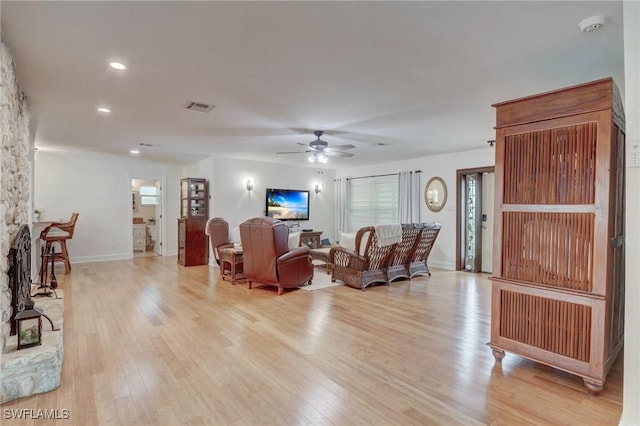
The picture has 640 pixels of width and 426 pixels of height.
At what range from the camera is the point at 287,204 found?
8.47 metres

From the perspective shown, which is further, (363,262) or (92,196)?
(92,196)

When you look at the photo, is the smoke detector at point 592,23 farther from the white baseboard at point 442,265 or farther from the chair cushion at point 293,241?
the white baseboard at point 442,265

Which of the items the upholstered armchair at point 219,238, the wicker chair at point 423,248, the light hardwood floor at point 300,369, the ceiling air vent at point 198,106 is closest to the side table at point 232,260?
the upholstered armchair at point 219,238

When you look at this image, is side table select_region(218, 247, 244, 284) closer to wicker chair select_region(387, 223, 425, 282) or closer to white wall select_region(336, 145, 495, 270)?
wicker chair select_region(387, 223, 425, 282)

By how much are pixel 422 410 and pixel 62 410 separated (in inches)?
88.5

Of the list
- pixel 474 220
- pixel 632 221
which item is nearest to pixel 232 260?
pixel 474 220

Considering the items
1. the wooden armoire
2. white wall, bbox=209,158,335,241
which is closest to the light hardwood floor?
the wooden armoire

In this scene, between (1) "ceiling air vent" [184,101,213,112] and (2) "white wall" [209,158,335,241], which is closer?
(1) "ceiling air vent" [184,101,213,112]

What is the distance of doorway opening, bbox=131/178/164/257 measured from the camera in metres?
9.42

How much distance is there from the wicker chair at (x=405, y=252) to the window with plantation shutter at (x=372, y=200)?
2.31 meters

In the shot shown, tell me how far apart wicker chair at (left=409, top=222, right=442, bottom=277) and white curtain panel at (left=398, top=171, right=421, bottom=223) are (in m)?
1.49

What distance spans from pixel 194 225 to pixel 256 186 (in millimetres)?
1672

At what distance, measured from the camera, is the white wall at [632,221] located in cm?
179

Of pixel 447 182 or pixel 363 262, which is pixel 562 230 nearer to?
pixel 363 262
